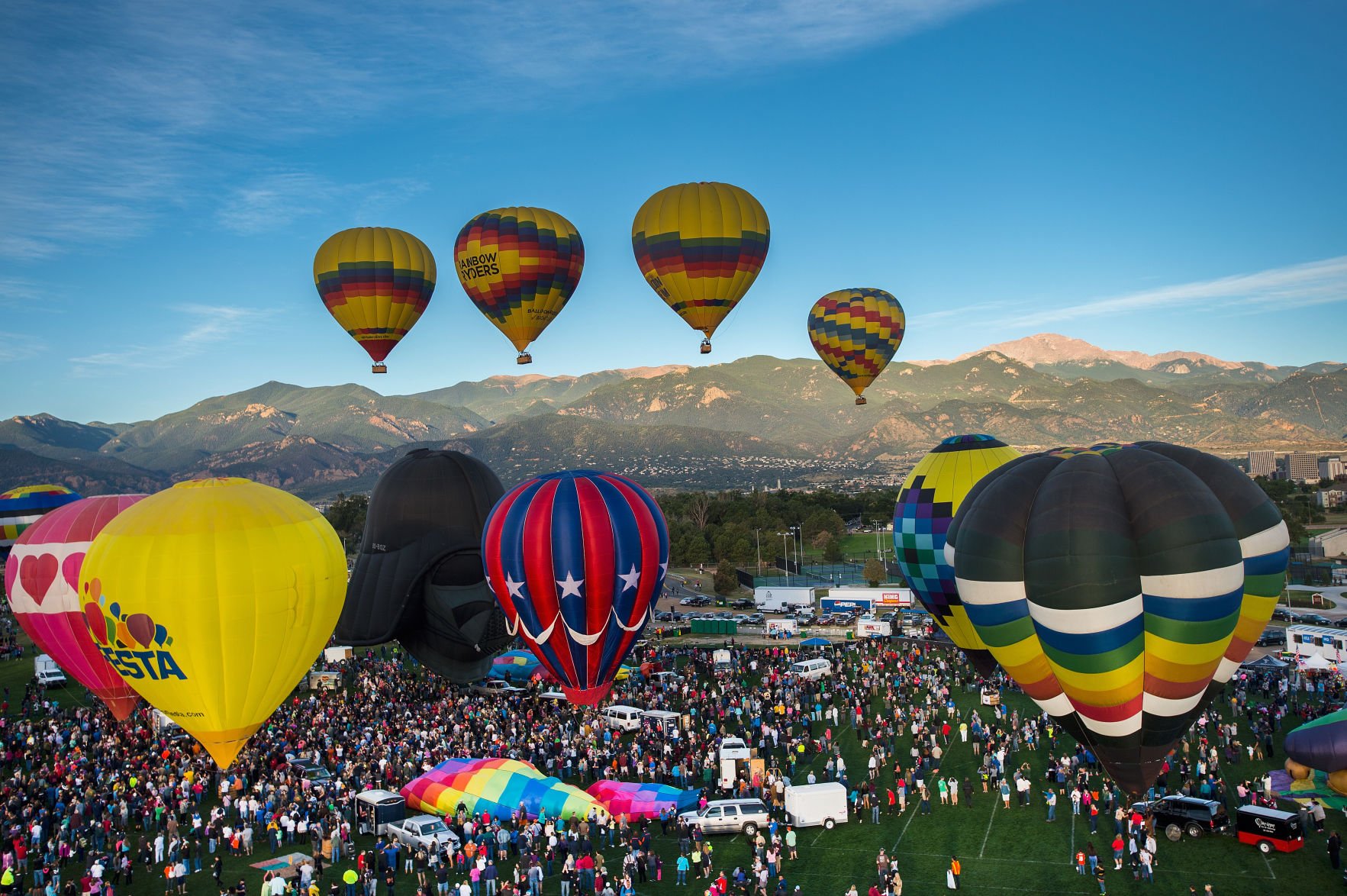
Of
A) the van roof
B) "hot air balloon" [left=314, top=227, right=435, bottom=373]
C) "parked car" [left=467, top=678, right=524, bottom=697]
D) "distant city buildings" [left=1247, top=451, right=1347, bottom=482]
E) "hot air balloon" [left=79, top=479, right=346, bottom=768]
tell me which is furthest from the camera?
"distant city buildings" [left=1247, top=451, right=1347, bottom=482]

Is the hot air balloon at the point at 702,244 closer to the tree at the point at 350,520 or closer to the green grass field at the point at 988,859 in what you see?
the green grass field at the point at 988,859

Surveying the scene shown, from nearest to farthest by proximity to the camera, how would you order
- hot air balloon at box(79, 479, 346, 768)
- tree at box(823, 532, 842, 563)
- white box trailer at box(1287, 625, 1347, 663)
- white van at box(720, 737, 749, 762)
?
hot air balloon at box(79, 479, 346, 768)
white van at box(720, 737, 749, 762)
white box trailer at box(1287, 625, 1347, 663)
tree at box(823, 532, 842, 563)

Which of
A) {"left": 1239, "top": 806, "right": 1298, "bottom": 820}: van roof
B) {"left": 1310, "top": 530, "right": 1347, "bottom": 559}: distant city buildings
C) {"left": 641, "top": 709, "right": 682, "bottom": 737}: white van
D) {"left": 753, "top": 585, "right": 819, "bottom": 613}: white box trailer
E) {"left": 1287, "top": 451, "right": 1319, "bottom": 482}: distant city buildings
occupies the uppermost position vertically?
{"left": 1239, "top": 806, "right": 1298, "bottom": 820}: van roof

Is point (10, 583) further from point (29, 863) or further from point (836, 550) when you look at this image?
point (836, 550)

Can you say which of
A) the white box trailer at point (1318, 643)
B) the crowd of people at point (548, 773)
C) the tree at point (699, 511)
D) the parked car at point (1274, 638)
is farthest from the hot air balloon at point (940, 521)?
the tree at point (699, 511)

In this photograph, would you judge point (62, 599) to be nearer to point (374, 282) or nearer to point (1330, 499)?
point (374, 282)

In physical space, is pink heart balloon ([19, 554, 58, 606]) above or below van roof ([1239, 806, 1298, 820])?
above

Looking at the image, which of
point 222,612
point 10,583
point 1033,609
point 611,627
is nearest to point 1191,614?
point 1033,609

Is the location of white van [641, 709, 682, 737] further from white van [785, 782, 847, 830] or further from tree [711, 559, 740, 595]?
tree [711, 559, 740, 595]

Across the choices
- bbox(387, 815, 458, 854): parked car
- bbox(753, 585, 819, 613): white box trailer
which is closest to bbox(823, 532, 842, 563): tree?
bbox(753, 585, 819, 613): white box trailer

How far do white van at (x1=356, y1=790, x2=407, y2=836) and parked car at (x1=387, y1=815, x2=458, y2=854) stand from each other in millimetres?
299

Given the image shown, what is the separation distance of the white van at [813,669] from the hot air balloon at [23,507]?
22719 mm

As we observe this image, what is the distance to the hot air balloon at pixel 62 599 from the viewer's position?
22.5 m

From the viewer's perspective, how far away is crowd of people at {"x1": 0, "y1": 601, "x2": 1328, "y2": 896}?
627 inches
